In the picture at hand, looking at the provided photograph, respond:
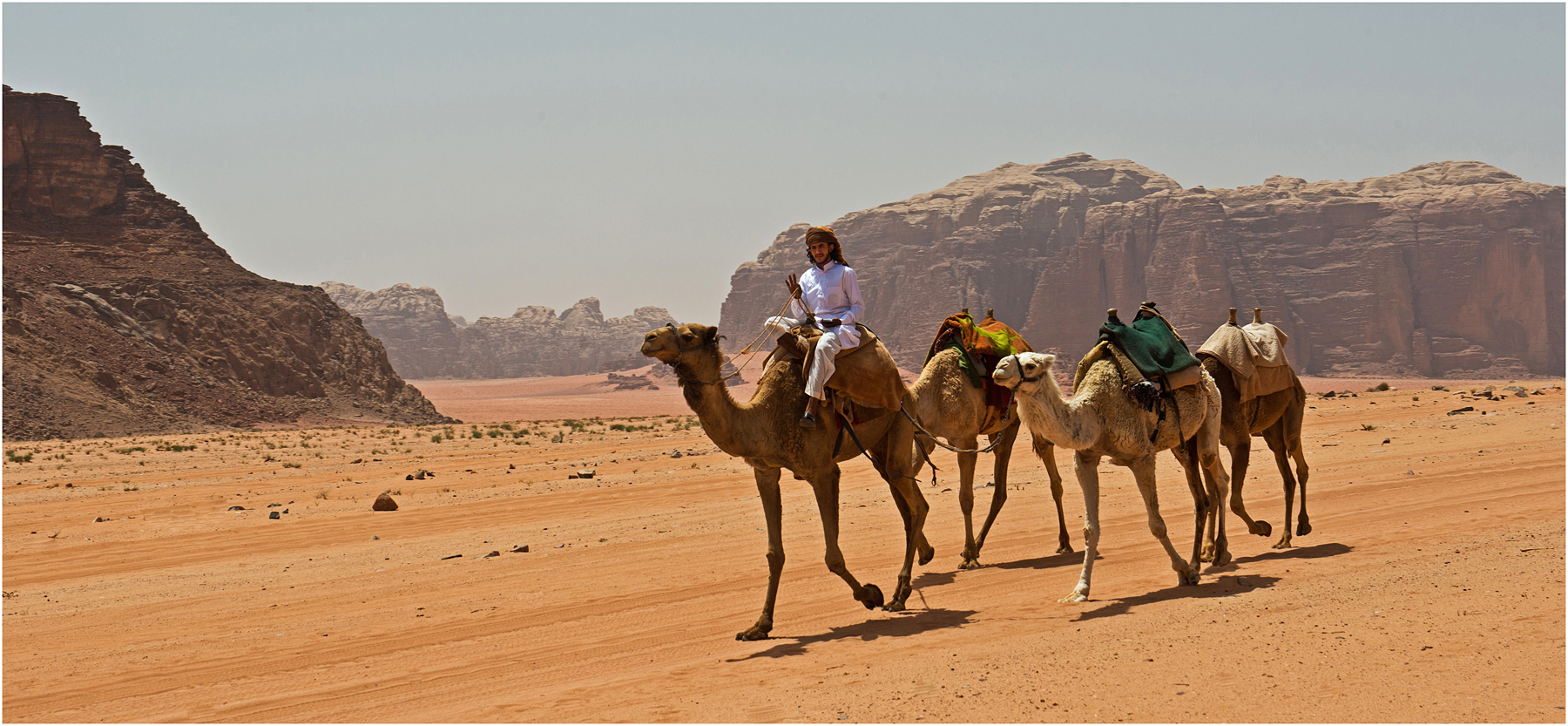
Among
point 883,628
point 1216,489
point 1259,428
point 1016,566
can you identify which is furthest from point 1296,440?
point 883,628

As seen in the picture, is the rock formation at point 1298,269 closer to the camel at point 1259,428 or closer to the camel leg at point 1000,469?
the camel at point 1259,428

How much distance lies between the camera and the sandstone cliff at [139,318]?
61969 millimetres

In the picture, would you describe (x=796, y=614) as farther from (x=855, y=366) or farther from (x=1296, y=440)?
(x=1296, y=440)

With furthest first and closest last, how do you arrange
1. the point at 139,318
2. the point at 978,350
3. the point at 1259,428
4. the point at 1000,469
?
1. the point at 139,318
2. the point at 1000,469
3. the point at 1259,428
4. the point at 978,350

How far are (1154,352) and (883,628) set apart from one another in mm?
3346

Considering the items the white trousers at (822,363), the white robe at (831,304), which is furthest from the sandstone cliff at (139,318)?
the white trousers at (822,363)

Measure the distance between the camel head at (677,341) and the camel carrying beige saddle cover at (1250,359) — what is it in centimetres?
571

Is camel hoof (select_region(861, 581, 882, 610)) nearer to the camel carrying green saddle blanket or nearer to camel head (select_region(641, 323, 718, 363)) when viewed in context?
camel head (select_region(641, 323, 718, 363))

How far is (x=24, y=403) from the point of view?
54.4 metres

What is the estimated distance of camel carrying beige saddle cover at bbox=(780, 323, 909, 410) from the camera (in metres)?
8.37

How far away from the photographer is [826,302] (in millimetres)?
8602

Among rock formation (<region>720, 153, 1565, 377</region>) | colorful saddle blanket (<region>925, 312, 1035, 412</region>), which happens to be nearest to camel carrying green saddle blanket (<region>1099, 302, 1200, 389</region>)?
colorful saddle blanket (<region>925, 312, 1035, 412</region>)

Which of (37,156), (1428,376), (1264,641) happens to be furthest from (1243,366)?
(1428,376)

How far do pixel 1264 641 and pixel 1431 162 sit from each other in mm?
186716
